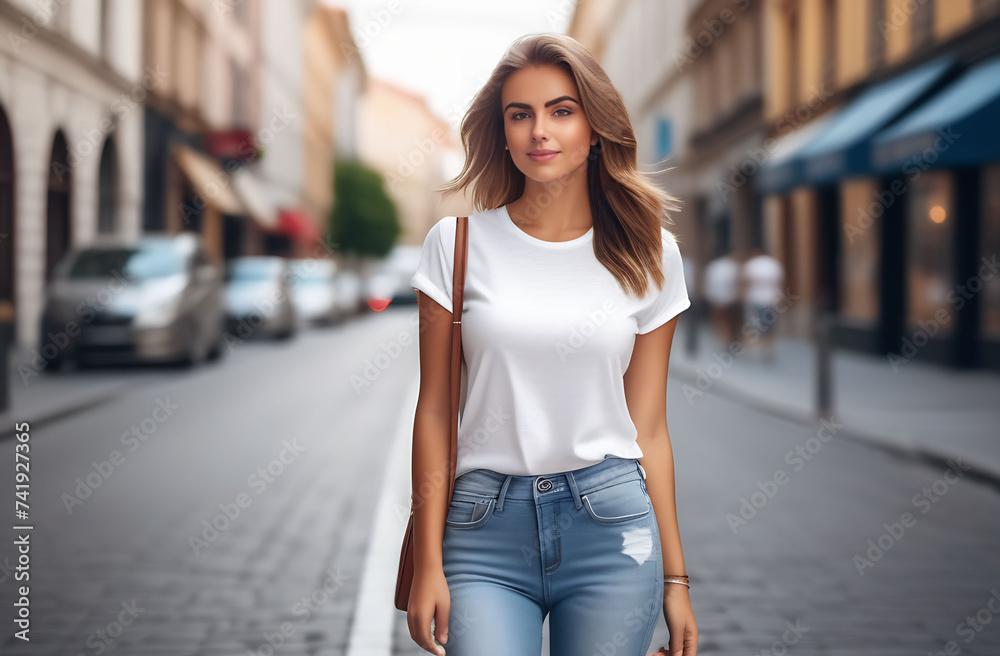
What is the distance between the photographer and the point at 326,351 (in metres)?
21.4

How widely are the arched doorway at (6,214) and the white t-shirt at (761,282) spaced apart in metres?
12.1

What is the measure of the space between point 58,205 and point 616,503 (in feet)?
70.5

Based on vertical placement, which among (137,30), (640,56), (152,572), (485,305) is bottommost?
(152,572)

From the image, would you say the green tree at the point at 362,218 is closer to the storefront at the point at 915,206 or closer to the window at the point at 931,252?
the storefront at the point at 915,206

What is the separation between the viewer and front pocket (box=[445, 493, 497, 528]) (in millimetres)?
2037

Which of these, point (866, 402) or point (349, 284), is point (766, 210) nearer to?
point (349, 284)

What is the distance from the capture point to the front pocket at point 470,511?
2.04 metres

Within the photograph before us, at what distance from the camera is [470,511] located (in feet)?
6.73

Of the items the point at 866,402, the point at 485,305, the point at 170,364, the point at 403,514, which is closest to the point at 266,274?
the point at 170,364

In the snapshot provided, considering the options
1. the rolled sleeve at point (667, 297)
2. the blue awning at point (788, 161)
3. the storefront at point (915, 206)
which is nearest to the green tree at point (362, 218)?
the blue awning at point (788, 161)

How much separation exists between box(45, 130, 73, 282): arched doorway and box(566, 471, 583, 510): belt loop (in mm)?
20623

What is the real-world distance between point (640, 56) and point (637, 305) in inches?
1777

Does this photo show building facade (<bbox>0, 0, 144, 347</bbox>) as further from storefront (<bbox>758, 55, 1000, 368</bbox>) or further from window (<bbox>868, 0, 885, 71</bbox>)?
window (<bbox>868, 0, 885, 71</bbox>)

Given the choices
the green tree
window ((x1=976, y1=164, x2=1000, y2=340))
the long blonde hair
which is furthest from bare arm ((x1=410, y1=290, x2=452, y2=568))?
the green tree
